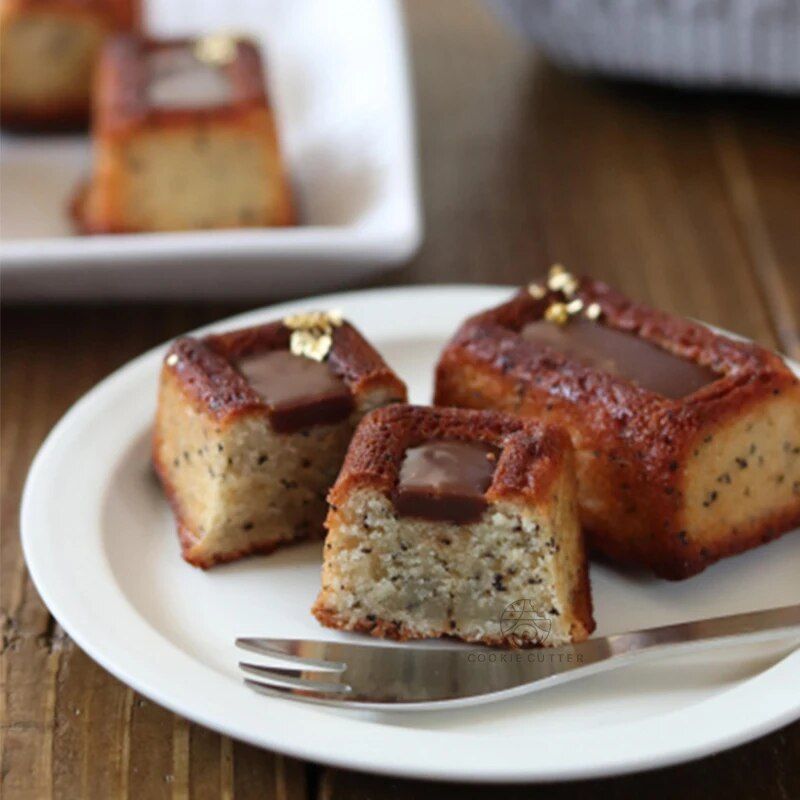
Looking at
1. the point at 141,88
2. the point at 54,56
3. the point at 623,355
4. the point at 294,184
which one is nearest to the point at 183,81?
the point at 141,88

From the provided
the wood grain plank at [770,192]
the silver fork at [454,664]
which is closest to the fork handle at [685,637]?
the silver fork at [454,664]

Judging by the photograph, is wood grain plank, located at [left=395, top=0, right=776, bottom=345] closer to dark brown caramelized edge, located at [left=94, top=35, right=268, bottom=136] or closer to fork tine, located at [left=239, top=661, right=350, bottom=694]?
dark brown caramelized edge, located at [left=94, top=35, right=268, bottom=136]

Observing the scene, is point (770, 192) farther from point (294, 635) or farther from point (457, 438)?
point (294, 635)

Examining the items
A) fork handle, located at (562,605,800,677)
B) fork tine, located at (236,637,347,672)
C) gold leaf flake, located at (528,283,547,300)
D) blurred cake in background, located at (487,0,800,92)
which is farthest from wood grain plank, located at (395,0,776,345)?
fork tine, located at (236,637,347,672)

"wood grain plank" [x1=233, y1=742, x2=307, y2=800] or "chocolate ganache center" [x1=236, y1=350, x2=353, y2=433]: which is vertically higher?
"chocolate ganache center" [x1=236, y1=350, x2=353, y2=433]

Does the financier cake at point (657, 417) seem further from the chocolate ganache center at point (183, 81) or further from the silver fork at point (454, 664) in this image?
the chocolate ganache center at point (183, 81)

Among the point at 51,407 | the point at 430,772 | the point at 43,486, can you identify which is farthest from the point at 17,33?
the point at 430,772

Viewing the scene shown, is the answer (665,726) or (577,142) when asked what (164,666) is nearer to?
(665,726)
